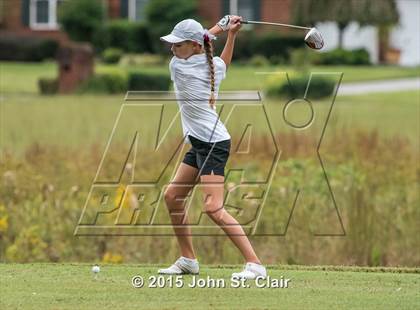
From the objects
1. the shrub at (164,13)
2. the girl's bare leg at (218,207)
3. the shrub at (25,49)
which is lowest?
the shrub at (25,49)

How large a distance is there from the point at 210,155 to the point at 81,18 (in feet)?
129

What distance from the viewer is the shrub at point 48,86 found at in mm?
32250

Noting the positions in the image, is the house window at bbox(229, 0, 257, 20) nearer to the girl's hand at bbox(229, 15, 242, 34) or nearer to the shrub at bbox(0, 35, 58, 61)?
the shrub at bbox(0, 35, 58, 61)

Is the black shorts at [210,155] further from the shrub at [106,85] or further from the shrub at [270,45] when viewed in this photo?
the shrub at [270,45]

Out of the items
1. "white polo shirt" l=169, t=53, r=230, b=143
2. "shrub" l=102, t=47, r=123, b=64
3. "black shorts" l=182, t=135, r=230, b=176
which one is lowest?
"shrub" l=102, t=47, r=123, b=64

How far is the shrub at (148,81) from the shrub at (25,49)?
12.5 m

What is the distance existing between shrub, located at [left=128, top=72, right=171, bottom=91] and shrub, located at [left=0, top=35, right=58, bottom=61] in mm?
12530

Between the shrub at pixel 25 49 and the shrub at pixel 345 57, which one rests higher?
the shrub at pixel 345 57

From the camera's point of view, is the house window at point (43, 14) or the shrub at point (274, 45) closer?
the shrub at point (274, 45)

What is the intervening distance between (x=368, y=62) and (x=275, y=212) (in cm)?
3172

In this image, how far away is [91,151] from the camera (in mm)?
14938

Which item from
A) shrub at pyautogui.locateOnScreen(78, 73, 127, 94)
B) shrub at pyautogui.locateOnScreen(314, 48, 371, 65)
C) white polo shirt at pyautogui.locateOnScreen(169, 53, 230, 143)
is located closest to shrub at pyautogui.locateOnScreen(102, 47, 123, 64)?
shrub at pyautogui.locateOnScreen(314, 48, 371, 65)

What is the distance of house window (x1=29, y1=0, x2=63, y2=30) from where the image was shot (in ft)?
161

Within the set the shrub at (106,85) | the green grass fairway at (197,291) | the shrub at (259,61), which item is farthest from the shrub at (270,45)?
the green grass fairway at (197,291)
